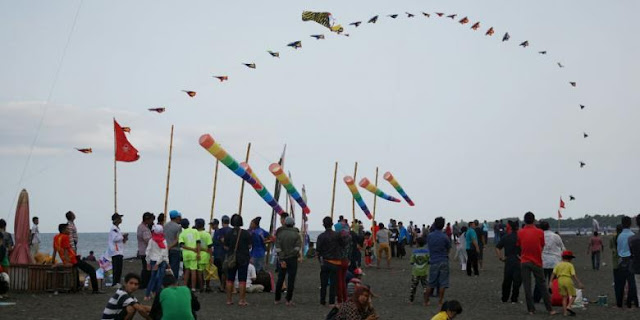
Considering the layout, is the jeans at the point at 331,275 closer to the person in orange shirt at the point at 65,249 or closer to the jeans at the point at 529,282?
the jeans at the point at 529,282

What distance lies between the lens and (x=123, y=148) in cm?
2792

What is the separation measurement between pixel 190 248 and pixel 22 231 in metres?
4.08

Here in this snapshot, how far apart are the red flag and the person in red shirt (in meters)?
14.3

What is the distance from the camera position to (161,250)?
63.1 feet

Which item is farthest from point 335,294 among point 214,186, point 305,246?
point 305,246

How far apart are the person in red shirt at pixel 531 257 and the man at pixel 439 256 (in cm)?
159

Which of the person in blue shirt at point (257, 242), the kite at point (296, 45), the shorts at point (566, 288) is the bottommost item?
the shorts at point (566, 288)

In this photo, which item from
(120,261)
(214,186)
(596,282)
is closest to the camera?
(120,261)

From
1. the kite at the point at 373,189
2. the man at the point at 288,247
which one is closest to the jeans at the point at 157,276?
the man at the point at 288,247

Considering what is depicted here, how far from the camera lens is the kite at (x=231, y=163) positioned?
2547cm

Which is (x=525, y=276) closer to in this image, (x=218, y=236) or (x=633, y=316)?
(x=633, y=316)

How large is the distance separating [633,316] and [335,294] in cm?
562

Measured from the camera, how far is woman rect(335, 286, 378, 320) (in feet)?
36.3

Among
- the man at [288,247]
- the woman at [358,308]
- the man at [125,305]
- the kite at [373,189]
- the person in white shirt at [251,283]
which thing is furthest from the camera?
the kite at [373,189]
